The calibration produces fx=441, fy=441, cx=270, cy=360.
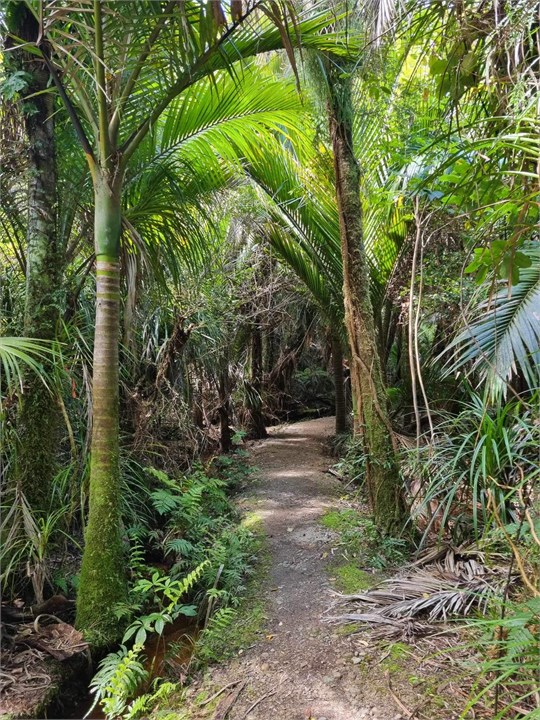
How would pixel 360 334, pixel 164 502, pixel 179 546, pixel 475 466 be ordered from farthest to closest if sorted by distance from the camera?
pixel 360 334 → pixel 164 502 → pixel 179 546 → pixel 475 466

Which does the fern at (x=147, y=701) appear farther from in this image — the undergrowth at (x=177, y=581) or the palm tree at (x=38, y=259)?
the palm tree at (x=38, y=259)

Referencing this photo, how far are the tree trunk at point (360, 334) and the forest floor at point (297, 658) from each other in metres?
0.60

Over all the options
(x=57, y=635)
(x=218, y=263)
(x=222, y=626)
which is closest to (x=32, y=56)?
(x=218, y=263)

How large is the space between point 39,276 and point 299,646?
274 cm

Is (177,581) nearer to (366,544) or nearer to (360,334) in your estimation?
(366,544)

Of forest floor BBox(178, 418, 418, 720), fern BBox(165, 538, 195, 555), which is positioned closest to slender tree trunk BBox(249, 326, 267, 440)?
forest floor BBox(178, 418, 418, 720)

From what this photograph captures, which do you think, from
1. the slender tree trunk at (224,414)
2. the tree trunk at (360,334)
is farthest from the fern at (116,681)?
the slender tree trunk at (224,414)

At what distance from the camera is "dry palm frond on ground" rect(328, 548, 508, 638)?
2338mm

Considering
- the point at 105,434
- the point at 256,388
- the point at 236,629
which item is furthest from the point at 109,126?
the point at 256,388

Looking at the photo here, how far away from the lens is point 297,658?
2.30 metres

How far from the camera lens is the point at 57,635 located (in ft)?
7.99

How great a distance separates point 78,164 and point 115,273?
1157 mm

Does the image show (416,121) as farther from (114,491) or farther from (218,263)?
(114,491)

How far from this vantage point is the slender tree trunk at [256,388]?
818 centimetres
